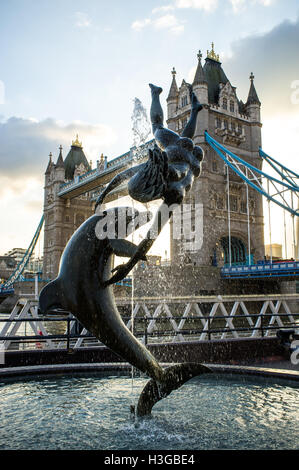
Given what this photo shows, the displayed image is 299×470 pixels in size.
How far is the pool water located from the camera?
3.00 metres

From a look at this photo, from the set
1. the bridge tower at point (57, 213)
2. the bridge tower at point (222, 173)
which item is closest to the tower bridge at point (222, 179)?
the bridge tower at point (222, 173)

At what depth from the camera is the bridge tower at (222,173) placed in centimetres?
3825

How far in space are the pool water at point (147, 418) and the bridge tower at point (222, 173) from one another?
100 feet

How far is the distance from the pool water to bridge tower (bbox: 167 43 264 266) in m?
30.5

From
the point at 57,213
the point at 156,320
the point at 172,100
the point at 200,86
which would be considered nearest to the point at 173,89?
the point at 172,100

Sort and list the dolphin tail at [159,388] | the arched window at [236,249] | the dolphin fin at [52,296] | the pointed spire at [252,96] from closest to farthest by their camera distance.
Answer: the dolphin fin at [52,296]
the dolphin tail at [159,388]
the arched window at [236,249]
the pointed spire at [252,96]

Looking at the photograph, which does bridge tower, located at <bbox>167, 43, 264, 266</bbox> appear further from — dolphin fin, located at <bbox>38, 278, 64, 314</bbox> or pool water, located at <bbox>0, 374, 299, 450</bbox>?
dolphin fin, located at <bbox>38, 278, 64, 314</bbox>

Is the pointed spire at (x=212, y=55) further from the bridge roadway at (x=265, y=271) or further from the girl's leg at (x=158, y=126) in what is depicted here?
the girl's leg at (x=158, y=126)

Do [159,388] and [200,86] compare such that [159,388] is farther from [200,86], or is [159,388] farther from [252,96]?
[252,96]

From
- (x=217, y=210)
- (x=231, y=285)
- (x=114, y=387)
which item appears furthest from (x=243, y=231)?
(x=114, y=387)

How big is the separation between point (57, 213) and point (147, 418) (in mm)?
59262

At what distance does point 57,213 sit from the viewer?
6097 centimetres
